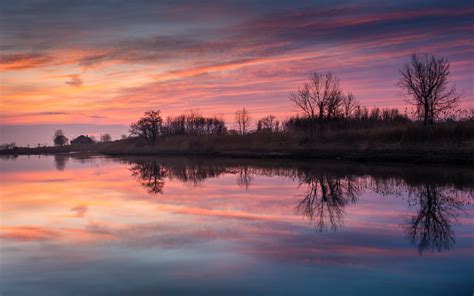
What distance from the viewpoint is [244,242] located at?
973 cm

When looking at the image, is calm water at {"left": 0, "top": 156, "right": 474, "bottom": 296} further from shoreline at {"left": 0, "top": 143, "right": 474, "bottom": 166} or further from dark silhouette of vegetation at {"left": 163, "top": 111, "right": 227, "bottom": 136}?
dark silhouette of vegetation at {"left": 163, "top": 111, "right": 227, "bottom": 136}

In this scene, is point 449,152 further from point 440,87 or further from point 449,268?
point 449,268

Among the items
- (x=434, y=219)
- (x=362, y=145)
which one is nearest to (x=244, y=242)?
(x=434, y=219)

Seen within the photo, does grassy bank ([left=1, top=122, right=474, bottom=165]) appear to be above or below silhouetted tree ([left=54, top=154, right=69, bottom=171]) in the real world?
above

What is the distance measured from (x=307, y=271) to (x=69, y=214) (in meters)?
8.88

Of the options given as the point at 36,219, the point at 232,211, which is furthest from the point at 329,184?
the point at 36,219

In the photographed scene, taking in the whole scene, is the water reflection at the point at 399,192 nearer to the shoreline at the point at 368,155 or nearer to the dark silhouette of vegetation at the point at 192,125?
the shoreline at the point at 368,155

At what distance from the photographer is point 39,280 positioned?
24.1 feet

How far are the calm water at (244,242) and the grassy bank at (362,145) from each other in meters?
12.6

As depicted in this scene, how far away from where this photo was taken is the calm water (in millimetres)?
7039

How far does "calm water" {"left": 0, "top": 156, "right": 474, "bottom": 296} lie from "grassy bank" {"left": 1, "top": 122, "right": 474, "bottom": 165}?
12.6 meters

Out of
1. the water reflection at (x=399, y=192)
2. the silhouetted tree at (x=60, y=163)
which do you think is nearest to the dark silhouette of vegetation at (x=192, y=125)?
the silhouetted tree at (x=60, y=163)

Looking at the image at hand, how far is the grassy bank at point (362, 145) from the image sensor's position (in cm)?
2988

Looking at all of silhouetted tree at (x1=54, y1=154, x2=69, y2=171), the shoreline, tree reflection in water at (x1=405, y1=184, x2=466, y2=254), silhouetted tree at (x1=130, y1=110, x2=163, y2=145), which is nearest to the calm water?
tree reflection in water at (x1=405, y1=184, x2=466, y2=254)
